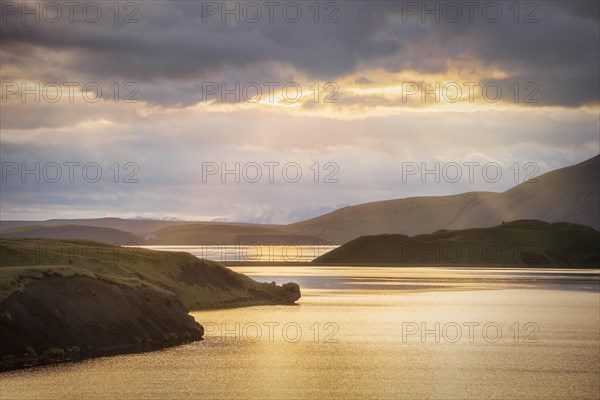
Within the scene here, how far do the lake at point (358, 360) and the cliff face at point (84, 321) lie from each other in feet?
11.4

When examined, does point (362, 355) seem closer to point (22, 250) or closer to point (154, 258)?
point (22, 250)

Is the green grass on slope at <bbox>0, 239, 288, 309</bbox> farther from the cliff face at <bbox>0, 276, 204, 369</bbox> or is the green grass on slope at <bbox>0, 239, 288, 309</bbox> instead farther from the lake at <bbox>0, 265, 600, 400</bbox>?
the lake at <bbox>0, 265, 600, 400</bbox>

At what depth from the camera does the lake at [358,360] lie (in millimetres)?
50969

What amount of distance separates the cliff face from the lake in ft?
11.4

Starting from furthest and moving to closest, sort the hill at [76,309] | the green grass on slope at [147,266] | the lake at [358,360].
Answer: the green grass on slope at [147,266] → the hill at [76,309] → the lake at [358,360]

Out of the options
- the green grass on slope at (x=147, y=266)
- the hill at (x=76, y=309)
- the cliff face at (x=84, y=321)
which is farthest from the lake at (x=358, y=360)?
the green grass on slope at (x=147, y=266)

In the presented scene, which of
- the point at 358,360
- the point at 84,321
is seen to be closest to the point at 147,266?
the point at 84,321

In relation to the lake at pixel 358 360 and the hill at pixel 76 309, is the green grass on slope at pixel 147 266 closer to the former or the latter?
the hill at pixel 76 309

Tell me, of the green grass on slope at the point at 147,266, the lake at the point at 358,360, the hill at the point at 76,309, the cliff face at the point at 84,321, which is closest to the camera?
the lake at the point at 358,360

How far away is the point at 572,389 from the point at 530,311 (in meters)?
55.6

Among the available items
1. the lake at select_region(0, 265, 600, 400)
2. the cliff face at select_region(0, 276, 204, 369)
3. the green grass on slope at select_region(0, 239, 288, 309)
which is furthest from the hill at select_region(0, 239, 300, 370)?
the lake at select_region(0, 265, 600, 400)

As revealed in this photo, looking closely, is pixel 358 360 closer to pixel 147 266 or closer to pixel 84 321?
pixel 84 321

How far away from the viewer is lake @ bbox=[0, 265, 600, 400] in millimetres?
50969

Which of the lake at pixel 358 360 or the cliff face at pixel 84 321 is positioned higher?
the cliff face at pixel 84 321
